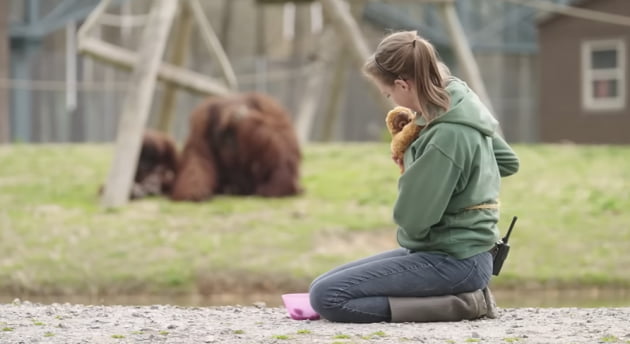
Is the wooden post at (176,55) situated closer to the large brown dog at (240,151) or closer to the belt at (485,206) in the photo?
the large brown dog at (240,151)

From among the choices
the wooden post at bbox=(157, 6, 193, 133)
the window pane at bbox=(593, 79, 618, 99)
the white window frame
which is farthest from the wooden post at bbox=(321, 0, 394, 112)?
the window pane at bbox=(593, 79, 618, 99)

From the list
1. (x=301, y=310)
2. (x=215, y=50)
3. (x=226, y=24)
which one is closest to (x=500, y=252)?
(x=301, y=310)

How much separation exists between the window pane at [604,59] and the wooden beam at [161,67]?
10489mm

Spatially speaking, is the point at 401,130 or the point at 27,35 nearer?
the point at 401,130

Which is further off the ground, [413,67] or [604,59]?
[413,67]

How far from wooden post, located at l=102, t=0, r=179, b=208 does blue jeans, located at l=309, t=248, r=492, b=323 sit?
19.7ft

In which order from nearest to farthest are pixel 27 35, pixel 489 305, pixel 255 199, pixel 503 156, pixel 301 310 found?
1. pixel 489 305
2. pixel 301 310
3. pixel 503 156
4. pixel 255 199
5. pixel 27 35

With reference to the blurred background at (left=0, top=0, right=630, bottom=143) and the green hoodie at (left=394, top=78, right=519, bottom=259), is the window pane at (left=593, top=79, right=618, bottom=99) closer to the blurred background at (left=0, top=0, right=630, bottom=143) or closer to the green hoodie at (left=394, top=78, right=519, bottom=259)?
the blurred background at (left=0, top=0, right=630, bottom=143)

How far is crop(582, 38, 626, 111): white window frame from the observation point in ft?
68.2

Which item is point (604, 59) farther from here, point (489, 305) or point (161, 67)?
point (489, 305)

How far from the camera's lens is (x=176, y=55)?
13.0 m

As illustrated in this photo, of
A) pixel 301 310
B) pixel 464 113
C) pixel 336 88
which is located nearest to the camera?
pixel 464 113

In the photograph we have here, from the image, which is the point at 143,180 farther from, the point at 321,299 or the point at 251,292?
the point at 321,299

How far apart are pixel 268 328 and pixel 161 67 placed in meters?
7.63
